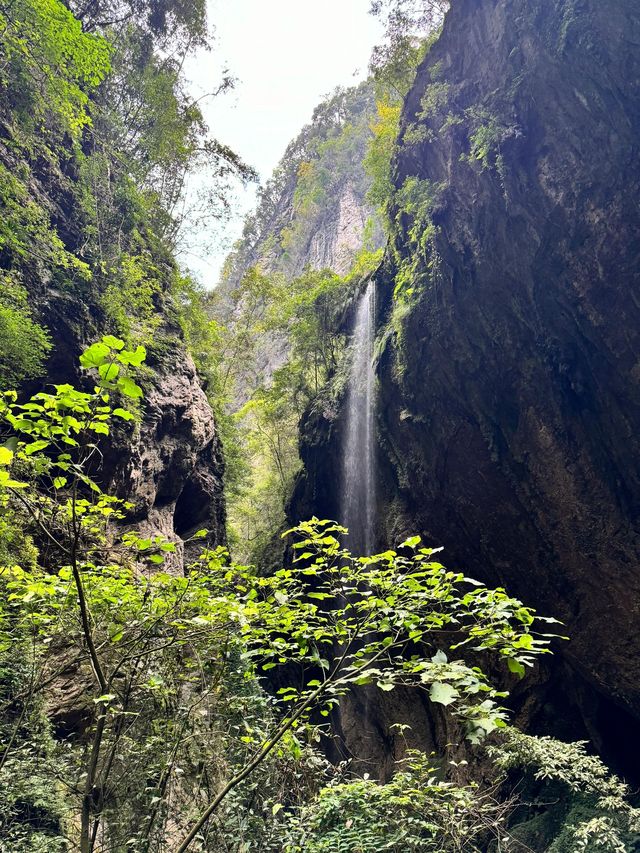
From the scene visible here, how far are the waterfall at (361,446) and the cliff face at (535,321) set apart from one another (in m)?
1.48

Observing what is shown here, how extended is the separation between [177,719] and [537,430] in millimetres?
7898

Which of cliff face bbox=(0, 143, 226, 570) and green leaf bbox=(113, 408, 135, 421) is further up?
cliff face bbox=(0, 143, 226, 570)

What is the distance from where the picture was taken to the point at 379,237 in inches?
1234

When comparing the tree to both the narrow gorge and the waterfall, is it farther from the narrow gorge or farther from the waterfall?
the waterfall

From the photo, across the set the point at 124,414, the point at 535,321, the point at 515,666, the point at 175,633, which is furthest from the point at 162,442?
the point at 515,666

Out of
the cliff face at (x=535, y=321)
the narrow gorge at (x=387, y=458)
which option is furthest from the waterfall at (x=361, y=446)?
the cliff face at (x=535, y=321)

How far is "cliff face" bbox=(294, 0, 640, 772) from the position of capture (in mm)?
7496

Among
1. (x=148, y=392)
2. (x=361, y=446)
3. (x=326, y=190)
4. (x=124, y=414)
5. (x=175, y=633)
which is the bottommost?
(x=175, y=633)

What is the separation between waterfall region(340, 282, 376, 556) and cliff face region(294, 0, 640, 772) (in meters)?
1.48

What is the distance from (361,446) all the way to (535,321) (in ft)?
19.4

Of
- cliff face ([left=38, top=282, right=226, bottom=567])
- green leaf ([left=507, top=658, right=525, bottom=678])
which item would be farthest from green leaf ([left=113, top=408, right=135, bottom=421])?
cliff face ([left=38, top=282, right=226, bottom=567])

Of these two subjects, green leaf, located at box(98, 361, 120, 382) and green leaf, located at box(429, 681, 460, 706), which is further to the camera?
green leaf, located at box(98, 361, 120, 382)

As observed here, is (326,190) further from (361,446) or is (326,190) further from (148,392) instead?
(148,392)

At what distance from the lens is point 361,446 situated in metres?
13.3
